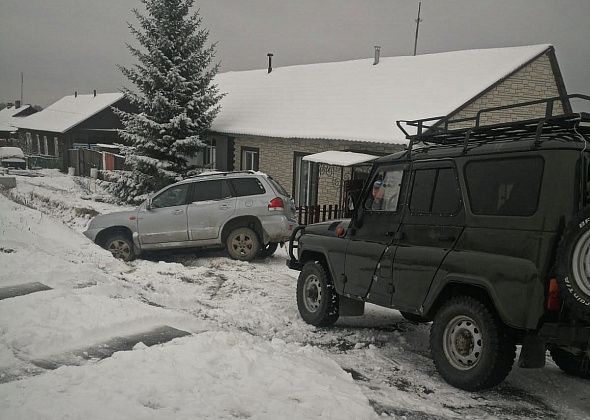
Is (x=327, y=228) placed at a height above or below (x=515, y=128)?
below

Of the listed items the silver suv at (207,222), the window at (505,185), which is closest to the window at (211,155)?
the silver suv at (207,222)

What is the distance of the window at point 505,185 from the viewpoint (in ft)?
13.3

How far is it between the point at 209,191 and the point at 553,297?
793 centimetres

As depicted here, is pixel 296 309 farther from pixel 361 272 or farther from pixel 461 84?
pixel 461 84

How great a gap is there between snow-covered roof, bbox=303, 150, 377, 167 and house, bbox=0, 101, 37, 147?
50646mm

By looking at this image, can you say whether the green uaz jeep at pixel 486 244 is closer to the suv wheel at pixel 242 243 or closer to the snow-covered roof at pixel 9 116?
the suv wheel at pixel 242 243

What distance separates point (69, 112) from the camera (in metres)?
40.9

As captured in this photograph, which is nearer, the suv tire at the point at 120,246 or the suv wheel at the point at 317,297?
the suv wheel at the point at 317,297

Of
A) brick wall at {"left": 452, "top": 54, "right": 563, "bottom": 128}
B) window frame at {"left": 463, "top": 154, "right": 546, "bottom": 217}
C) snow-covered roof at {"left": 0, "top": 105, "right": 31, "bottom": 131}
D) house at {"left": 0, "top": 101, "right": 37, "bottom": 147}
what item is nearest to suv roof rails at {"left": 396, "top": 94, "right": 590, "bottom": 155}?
window frame at {"left": 463, "top": 154, "right": 546, "bottom": 217}

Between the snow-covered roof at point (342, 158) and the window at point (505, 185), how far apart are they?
8.86 metres

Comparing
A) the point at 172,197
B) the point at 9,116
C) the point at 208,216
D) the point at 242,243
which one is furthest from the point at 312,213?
the point at 9,116

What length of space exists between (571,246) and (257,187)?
757cm

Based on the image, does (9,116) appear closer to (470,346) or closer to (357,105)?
(357,105)

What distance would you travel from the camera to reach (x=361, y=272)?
5.70 meters
